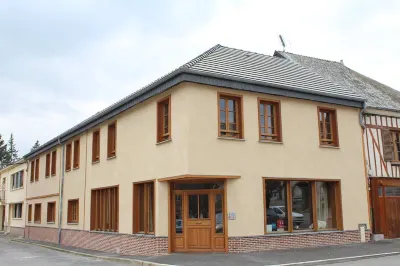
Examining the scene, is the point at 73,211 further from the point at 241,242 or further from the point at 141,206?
the point at 241,242

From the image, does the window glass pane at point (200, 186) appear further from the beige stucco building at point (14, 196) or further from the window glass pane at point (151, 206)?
the beige stucco building at point (14, 196)

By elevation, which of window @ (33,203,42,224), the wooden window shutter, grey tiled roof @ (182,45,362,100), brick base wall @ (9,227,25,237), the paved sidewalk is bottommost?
brick base wall @ (9,227,25,237)

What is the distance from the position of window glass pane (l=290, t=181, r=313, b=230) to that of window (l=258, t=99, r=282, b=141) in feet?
6.28

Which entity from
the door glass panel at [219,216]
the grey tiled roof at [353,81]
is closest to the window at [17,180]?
the grey tiled roof at [353,81]

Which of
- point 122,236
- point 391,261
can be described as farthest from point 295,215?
point 122,236

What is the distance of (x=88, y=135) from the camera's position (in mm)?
21953

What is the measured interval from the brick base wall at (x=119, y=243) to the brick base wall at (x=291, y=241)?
2490mm

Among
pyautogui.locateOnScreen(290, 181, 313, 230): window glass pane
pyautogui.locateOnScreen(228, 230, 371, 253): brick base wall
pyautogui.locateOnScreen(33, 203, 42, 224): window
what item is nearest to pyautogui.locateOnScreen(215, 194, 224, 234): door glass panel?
pyautogui.locateOnScreen(228, 230, 371, 253): brick base wall

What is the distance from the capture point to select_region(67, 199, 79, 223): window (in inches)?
902

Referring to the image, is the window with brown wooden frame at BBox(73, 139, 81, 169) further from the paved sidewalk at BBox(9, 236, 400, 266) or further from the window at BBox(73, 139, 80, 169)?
the paved sidewalk at BBox(9, 236, 400, 266)

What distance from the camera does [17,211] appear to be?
3831 cm

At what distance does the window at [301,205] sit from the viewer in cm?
1561

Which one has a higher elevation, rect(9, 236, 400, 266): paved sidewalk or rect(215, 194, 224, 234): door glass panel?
rect(215, 194, 224, 234): door glass panel

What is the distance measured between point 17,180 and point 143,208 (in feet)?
86.5
